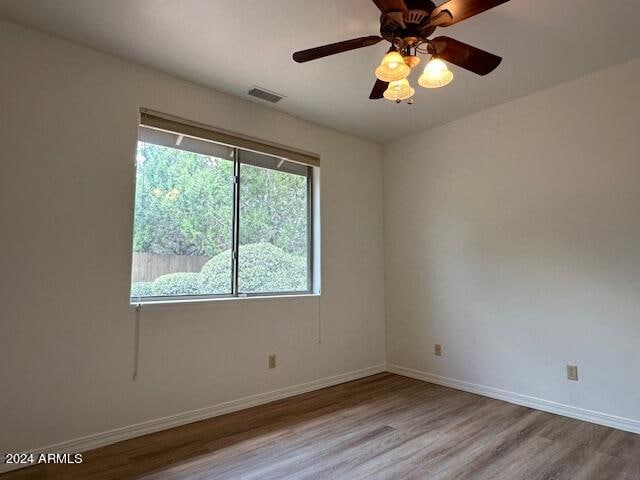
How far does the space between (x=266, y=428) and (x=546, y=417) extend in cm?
209

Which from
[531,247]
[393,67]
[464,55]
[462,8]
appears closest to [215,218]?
[393,67]

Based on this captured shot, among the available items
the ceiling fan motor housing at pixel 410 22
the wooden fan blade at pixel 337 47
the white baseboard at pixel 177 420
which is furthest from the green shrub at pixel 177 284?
the ceiling fan motor housing at pixel 410 22

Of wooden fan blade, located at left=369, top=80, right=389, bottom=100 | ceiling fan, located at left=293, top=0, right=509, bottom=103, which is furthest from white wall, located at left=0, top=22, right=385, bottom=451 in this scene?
ceiling fan, located at left=293, top=0, right=509, bottom=103

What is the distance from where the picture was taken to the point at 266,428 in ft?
8.82

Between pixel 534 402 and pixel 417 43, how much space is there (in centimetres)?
284

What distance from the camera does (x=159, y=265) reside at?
2.83m

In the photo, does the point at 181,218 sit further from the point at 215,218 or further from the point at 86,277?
the point at 86,277

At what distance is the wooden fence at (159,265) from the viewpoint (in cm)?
272

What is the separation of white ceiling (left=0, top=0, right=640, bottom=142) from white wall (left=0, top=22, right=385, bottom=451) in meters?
0.21

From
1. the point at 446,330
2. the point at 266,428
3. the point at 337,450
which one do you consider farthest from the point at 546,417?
the point at 266,428

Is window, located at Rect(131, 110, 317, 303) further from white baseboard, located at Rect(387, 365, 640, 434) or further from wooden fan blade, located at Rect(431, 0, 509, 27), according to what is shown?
wooden fan blade, located at Rect(431, 0, 509, 27)

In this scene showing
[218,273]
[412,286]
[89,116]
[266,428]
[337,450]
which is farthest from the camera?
[412,286]

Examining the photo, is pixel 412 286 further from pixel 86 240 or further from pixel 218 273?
pixel 86 240

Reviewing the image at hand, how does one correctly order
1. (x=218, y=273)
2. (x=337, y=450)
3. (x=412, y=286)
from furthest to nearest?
(x=412, y=286)
(x=218, y=273)
(x=337, y=450)
